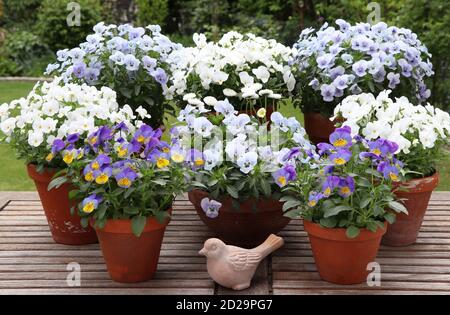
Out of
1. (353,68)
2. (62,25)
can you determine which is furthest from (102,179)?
(62,25)

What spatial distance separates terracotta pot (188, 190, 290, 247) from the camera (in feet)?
9.84

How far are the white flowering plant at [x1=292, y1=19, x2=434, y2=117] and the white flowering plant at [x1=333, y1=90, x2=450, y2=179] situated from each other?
0.55 m

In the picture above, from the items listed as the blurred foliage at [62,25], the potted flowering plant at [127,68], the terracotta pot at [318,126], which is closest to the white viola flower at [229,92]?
the potted flowering plant at [127,68]

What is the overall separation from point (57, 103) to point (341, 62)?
1588 mm

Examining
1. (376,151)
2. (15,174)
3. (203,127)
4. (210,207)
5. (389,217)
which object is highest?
(376,151)

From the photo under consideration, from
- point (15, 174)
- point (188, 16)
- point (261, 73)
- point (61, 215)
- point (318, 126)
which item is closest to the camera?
point (61, 215)

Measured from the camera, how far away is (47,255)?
10.2ft

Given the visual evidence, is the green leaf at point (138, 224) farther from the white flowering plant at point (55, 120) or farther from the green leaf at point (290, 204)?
the green leaf at point (290, 204)

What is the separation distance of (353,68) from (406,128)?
85 cm

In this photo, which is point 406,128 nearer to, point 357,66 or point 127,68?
point 357,66

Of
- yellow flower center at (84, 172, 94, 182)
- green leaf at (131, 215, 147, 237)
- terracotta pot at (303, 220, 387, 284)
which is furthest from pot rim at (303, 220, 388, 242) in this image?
yellow flower center at (84, 172, 94, 182)

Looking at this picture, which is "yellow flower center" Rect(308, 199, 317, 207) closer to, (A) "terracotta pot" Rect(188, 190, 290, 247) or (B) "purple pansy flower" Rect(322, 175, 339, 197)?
(B) "purple pansy flower" Rect(322, 175, 339, 197)

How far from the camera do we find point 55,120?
307 centimetres

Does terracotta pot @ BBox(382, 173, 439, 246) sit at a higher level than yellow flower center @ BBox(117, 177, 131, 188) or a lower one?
lower
